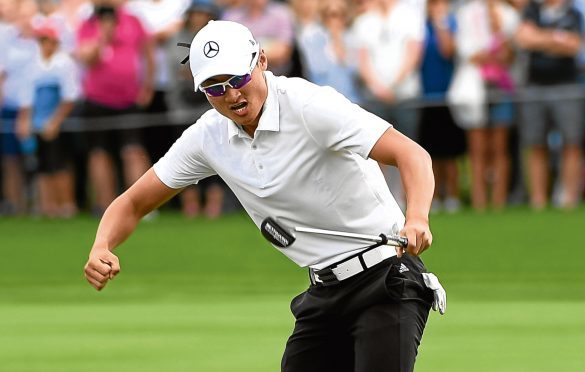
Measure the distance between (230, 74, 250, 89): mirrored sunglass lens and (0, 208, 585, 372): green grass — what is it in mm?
3588

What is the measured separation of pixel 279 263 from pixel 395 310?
889cm

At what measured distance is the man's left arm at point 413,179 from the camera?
5340 mm

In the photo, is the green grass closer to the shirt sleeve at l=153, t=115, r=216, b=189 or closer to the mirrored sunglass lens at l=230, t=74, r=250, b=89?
the shirt sleeve at l=153, t=115, r=216, b=189

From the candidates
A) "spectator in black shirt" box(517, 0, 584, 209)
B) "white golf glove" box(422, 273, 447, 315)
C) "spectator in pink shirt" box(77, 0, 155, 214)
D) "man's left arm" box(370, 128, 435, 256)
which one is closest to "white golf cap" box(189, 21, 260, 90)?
"man's left arm" box(370, 128, 435, 256)

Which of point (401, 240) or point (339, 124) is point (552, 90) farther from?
point (401, 240)

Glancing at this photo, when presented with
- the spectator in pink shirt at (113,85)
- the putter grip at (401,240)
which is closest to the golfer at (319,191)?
the putter grip at (401,240)

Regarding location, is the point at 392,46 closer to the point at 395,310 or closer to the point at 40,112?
the point at 40,112

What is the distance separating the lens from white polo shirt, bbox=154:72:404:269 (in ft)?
19.5

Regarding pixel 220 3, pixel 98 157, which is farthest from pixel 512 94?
pixel 98 157

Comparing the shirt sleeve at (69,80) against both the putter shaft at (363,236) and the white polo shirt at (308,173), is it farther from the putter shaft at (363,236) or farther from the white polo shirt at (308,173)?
the putter shaft at (363,236)

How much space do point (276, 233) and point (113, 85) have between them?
12113 mm

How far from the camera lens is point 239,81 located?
5867mm

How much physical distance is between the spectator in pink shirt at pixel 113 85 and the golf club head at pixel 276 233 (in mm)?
11686

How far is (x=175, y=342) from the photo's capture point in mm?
10453
